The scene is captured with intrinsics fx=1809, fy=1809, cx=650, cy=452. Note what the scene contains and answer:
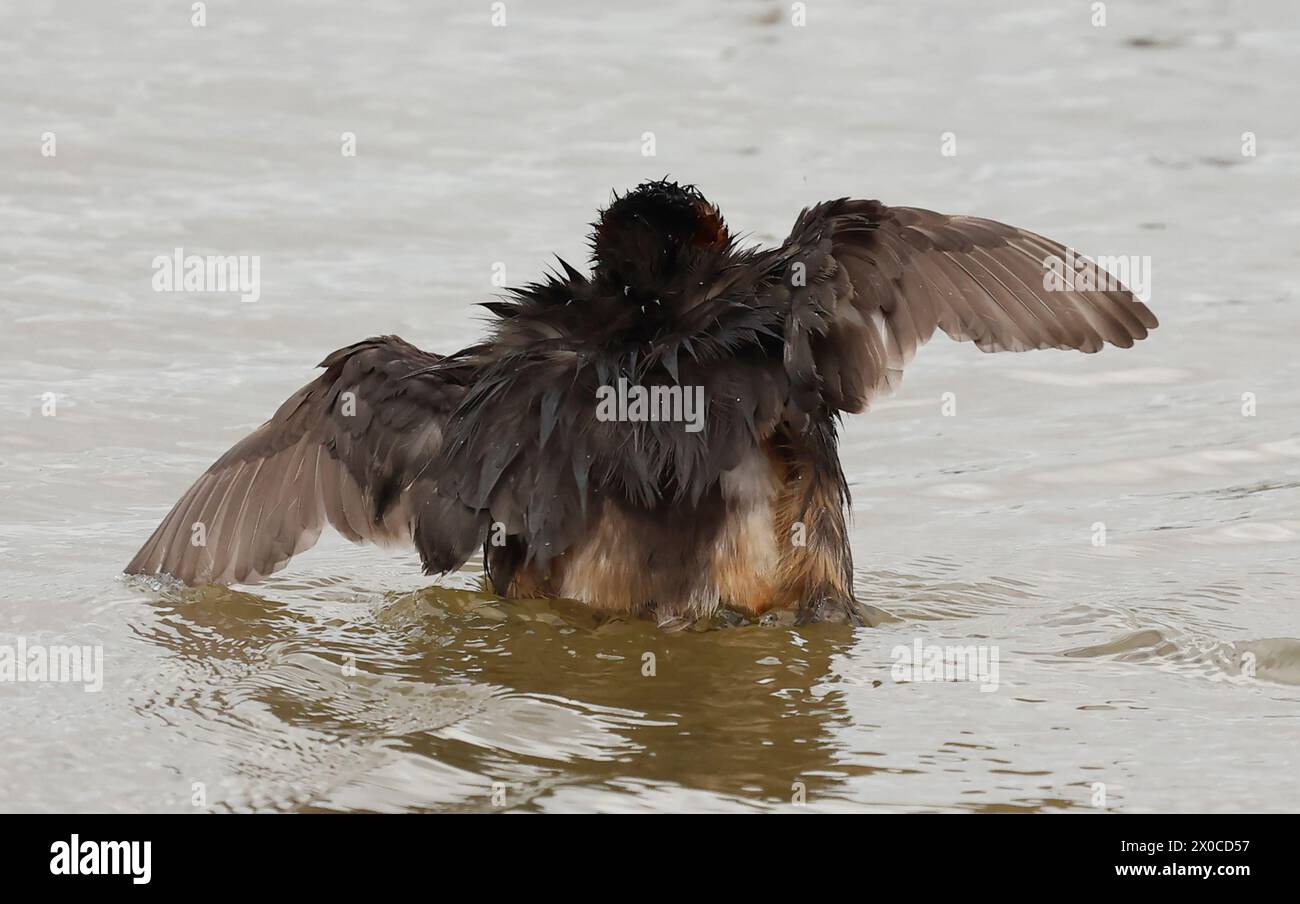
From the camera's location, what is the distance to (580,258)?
11109mm

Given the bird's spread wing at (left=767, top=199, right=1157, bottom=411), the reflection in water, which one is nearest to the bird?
the bird's spread wing at (left=767, top=199, right=1157, bottom=411)

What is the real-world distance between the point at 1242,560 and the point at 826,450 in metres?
2.11

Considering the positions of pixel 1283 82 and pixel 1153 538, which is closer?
pixel 1153 538

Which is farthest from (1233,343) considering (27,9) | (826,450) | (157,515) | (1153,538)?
(27,9)

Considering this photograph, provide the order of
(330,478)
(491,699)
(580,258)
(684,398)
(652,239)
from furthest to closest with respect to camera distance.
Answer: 1. (580,258)
2. (330,478)
3. (652,239)
4. (684,398)
5. (491,699)

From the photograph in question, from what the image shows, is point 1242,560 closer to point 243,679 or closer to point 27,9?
point 243,679

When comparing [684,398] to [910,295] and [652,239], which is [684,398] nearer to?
[652,239]

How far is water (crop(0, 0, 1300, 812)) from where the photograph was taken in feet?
16.3

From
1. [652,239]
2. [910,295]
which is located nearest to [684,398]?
[652,239]

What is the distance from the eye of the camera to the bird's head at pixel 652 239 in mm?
6017

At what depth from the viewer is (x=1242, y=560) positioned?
700 centimetres

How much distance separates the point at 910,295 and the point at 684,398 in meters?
0.80

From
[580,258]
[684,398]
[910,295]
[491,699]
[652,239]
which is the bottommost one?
[491,699]

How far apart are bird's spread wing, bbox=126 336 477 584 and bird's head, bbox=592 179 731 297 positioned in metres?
0.66
